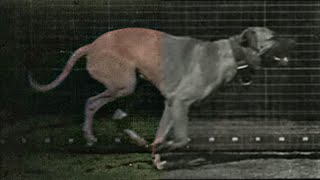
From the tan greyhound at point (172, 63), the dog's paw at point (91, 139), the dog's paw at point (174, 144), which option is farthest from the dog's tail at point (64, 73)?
the dog's paw at point (174, 144)

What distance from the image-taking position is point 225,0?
6770 millimetres

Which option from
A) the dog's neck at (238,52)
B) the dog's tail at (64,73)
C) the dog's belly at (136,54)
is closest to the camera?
the dog's neck at (238,52)

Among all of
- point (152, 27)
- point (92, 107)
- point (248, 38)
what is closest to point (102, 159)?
point (92, 107)

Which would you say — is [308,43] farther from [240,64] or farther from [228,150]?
[228,150]

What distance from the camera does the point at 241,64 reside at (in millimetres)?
6844

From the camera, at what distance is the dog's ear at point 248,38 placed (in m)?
6.80

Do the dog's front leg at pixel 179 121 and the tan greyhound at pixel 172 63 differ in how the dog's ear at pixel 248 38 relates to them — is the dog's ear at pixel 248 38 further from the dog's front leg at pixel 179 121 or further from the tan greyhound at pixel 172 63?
the dog's front leg at pixel 179 121

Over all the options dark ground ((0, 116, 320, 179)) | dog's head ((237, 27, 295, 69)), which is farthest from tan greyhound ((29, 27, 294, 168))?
dark ground ((0, 116, 320, 179))

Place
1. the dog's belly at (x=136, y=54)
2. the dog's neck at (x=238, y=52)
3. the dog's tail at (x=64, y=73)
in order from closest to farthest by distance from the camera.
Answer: the dog's neck at (x=238, y=52) → the dog's belly at (x=136, y=54) → the dog's tail at (x=64, y=73)

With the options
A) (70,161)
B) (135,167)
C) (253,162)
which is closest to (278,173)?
(253,162)

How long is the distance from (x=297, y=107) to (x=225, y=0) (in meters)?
1.09

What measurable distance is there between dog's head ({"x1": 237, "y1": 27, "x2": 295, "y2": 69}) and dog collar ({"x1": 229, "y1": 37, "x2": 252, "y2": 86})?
0.03 meters

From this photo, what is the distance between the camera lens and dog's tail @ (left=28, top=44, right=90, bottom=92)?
23.1ft

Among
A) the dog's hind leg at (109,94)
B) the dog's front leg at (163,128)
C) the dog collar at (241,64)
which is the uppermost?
the dog collar at (241,64)
